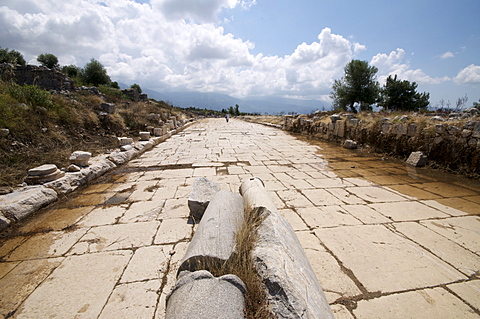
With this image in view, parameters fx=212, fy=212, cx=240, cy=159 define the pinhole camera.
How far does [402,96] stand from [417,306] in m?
29.3

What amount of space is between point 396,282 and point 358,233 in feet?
2.76

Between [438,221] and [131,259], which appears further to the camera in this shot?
[438,221]

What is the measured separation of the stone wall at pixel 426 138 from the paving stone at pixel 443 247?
11.7 feet

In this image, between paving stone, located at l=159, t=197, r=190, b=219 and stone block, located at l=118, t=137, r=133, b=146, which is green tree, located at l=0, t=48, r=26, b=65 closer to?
stone block, located at l=118, t=137, r=133, b=146

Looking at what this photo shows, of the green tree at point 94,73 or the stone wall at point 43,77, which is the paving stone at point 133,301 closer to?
the stone wall at point 43,77

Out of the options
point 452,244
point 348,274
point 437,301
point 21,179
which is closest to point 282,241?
point 348,274

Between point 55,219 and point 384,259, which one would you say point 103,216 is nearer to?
point 55,219

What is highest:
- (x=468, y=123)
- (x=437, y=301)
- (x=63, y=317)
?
(x=468, y=123)

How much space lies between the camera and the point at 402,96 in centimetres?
2422

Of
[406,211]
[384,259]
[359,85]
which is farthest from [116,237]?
[359,85]

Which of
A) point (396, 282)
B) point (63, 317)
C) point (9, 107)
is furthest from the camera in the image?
point (9, 107)

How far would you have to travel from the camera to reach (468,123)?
5285mm

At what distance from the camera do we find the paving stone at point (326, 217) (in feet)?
10.4

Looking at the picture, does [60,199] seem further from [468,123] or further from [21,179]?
[468,123]
